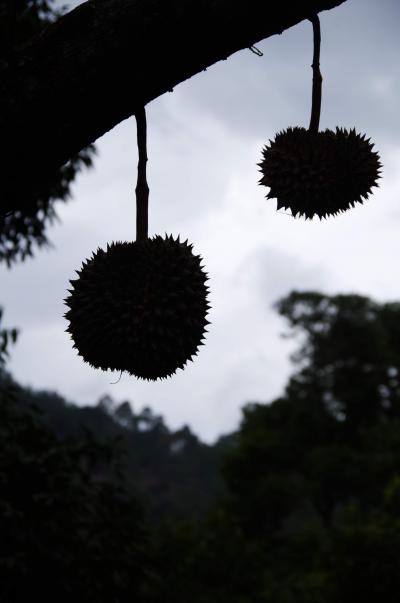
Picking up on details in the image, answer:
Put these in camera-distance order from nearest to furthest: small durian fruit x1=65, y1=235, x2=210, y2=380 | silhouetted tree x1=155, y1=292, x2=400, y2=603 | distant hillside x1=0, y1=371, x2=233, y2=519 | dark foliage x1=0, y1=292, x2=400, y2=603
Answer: small durian fruit x1=65, y1=235, x2=210, y2=380
dark foliage x1=0, y1=292, x2=400, y2=603
silhouetted tree x1=155, y1=292, x2=400, y2=603
distant hillside x1=0, y1=371, x2=233, y2=519

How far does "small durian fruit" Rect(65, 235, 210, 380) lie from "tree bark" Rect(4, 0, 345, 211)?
525mm

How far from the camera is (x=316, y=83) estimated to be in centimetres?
185

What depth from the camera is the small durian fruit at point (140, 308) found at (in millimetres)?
2129

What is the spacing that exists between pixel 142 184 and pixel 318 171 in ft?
2.13

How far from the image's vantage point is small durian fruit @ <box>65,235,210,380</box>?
213 cm

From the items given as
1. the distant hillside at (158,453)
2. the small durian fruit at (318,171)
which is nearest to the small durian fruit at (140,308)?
the small durian fruit at (318,171)

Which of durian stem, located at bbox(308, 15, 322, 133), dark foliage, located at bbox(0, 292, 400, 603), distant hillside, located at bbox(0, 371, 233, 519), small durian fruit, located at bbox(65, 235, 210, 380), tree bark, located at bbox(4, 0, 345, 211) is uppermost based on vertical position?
distant hillside, located at bbox(0, 371, 233, 519)

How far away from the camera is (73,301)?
2.24 metres

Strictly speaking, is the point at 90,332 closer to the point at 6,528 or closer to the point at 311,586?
the point at 6,528

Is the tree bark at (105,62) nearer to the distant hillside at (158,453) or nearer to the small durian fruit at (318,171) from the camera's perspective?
the small durian fruit at (318,171)

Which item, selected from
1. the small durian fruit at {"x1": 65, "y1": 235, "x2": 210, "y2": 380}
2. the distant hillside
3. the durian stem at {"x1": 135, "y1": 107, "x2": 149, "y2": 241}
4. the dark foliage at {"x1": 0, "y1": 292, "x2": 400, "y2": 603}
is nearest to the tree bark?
the durian stem at {"x1": 135, "y1": 107, "x2": 149, "y2": 241}

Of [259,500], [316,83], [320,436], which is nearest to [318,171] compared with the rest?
[316,83]

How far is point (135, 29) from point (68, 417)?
85039mm

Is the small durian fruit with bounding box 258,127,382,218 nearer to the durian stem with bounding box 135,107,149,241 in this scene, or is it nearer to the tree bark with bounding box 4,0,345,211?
the durian stem with bounding box 135,107,149,241
